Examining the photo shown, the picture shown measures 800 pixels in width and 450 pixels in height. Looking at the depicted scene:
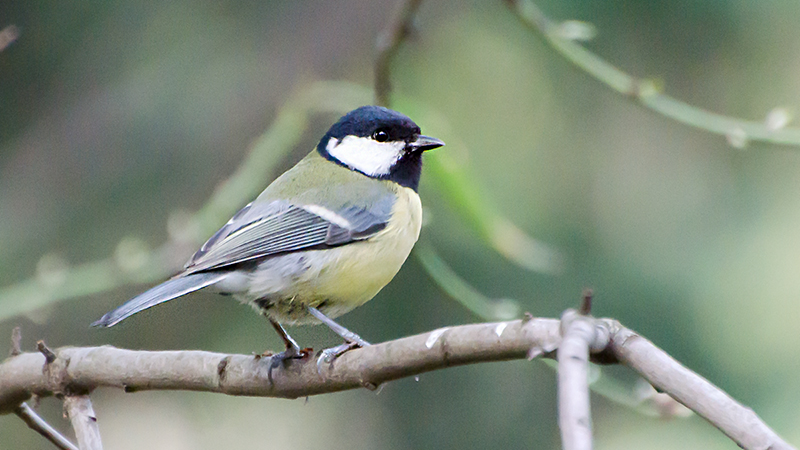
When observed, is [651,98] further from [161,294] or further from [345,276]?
[161,294]

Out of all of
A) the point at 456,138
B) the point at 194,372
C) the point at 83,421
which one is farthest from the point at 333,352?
the point at 456,138

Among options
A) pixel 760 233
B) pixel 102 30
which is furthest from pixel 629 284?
pixel 102 30

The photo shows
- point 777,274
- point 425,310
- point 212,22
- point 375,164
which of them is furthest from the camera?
point 212,22

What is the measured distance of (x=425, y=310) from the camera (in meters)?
3.45

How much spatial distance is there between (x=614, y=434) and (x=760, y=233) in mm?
963

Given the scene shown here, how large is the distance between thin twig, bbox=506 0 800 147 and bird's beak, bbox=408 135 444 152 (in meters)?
0.43

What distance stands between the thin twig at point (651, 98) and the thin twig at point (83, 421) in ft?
4.62

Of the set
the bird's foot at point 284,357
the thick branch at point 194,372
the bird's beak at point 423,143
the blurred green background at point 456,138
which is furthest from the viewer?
the blurred green background at point 456,138

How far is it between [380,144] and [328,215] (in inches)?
13.8

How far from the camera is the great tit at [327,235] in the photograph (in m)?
2.18

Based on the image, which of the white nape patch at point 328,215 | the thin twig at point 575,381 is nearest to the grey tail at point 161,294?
the white nape patch at point 328,215

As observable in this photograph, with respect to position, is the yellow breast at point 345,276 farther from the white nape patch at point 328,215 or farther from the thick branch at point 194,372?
the thick branch at point 194,372

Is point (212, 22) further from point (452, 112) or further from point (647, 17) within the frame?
point (647, 17)

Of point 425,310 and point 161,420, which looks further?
point 161,420
